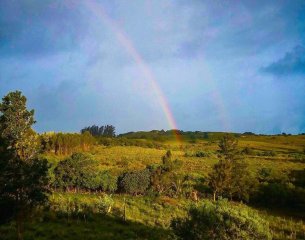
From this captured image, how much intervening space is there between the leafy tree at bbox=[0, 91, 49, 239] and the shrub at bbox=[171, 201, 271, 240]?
983 cm

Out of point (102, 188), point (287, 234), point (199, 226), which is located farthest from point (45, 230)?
point (102, 188)

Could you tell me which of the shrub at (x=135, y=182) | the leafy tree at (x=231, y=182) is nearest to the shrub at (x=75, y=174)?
the shrub at (x=135, y=182)

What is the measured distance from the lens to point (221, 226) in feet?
62.8

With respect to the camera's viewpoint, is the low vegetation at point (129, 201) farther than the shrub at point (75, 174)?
No

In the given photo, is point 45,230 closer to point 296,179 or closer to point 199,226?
point 199,226

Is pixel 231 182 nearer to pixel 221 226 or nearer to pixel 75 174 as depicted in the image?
pixel 75 174

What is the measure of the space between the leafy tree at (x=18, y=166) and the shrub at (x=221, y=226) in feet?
32.3

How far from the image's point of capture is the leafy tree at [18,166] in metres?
23.8

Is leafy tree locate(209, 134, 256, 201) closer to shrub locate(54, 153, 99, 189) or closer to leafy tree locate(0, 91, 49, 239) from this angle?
shrub locate(54, 153, 99, 189)

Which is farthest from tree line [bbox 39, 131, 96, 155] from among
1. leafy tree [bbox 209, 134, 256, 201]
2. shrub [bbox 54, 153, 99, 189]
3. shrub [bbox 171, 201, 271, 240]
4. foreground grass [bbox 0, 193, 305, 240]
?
shrub [bbox 171, 201, 271, 240]

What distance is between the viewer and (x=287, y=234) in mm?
34062

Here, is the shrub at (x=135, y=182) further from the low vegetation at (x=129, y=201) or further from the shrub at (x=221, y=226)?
the shrub at (x=221, y=226)

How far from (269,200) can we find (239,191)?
4459mm

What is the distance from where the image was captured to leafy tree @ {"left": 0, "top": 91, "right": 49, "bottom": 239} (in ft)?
78.0
